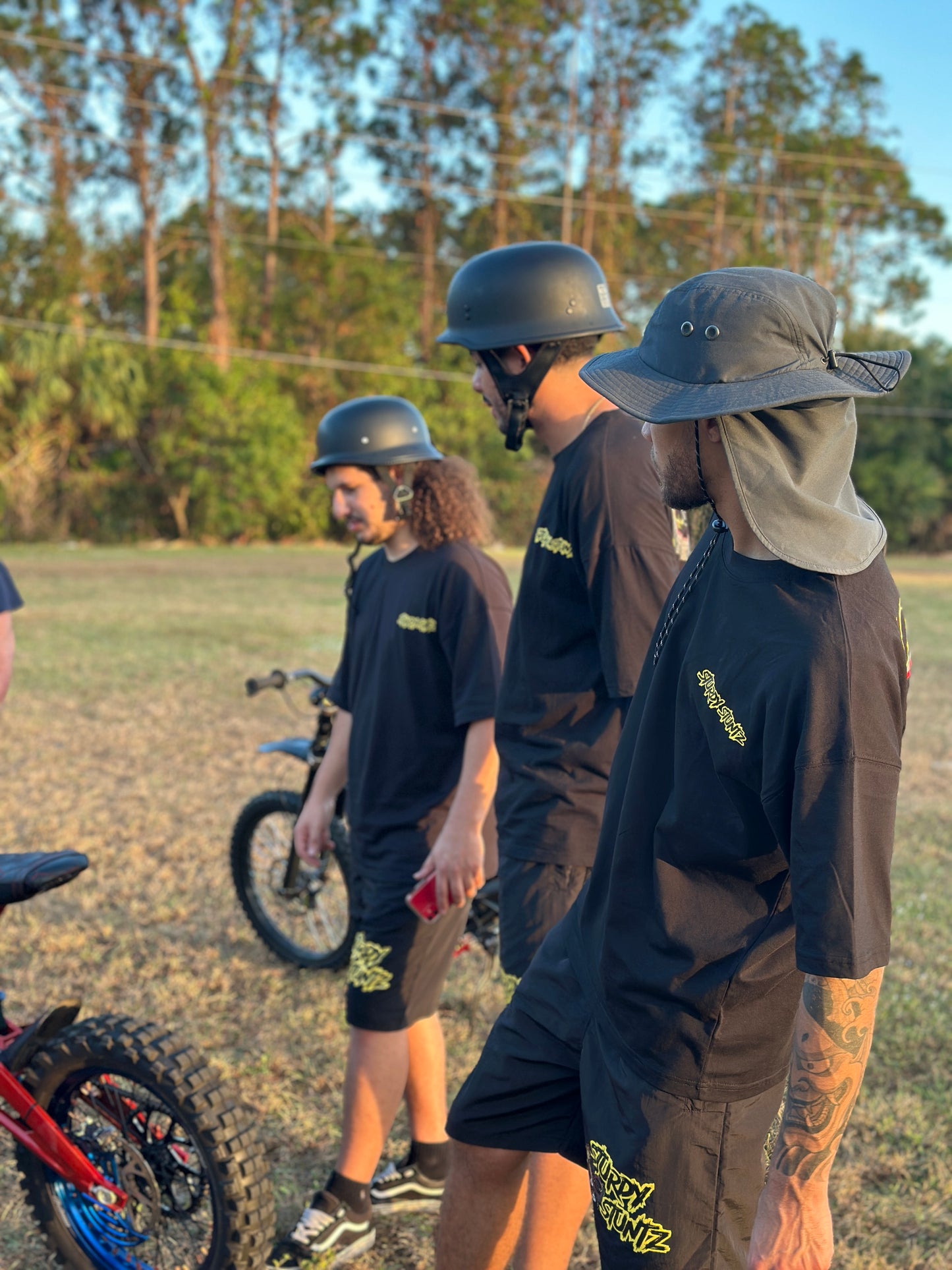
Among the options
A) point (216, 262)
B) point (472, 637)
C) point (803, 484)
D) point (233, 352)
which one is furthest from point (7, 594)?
point (216, 262)

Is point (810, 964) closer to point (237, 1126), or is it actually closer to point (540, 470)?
point (237, 1126)

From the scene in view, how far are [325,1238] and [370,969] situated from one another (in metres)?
0.69

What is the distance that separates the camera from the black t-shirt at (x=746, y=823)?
5.15 feet

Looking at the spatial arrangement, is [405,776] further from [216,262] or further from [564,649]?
[216,262]

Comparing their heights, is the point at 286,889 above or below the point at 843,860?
below

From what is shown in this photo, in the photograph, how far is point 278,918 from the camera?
5.20m

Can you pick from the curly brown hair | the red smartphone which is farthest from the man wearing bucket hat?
the curly brown hair

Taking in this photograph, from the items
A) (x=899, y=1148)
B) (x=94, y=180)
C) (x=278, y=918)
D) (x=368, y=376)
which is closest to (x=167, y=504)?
(x=368, y=376)

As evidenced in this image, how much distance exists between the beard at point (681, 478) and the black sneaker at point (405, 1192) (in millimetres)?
2398

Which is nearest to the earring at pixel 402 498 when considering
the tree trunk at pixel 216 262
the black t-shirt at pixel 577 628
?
the black t-shirt at pixel 577 628

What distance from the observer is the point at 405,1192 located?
3363 millimetres

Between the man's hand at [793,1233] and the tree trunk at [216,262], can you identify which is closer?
the man's hand at [793,1233]

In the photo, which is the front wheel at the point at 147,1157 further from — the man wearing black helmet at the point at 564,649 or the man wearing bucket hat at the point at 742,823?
the man wearing bucket hat at the point at 742,823

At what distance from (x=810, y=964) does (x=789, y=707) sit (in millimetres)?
359
